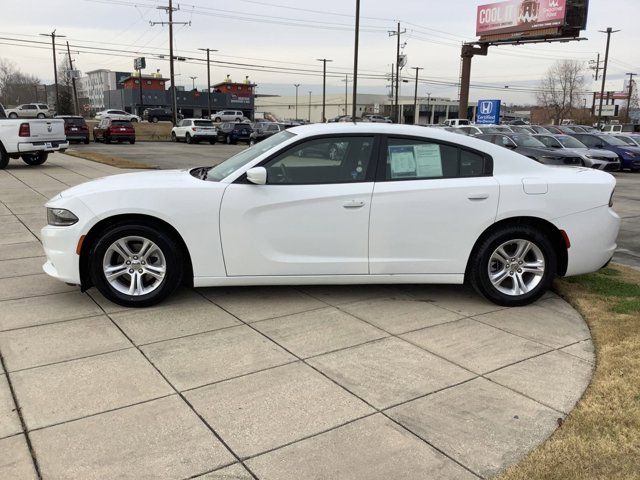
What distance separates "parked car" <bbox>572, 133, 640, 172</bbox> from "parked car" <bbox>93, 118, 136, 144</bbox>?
2607 cm

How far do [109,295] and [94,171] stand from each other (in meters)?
12.1

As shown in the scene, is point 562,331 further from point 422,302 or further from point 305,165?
point 305,165

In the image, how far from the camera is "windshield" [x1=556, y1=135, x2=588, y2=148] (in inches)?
855

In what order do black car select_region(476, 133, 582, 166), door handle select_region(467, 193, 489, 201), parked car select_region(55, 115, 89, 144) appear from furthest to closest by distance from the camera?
parked car select_region(55, 115, 89, 144), black car select_region(476, 133, 582, 166), door handle select_region(467, 193, 489, 201)

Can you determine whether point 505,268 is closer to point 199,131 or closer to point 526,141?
point 526,141

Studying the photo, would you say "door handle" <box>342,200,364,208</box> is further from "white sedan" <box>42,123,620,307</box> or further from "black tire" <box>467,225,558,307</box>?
"black tire" <box>467,225,558,307</box>

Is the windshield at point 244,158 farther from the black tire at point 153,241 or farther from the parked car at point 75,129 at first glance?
the parked car at point 75,129

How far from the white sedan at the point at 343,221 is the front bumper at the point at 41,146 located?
38.1 ft

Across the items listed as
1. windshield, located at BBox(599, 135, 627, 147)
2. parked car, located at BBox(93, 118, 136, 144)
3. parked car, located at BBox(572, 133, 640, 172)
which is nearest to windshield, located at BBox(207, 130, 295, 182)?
parked car, located at BBox(572, 133, 640, 172)

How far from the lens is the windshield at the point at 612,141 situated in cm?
2308

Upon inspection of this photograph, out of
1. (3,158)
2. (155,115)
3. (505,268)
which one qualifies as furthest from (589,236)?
(155,115)

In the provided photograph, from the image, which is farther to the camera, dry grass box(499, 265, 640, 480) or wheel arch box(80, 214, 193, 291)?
wheel arch box(80, 214, 193, 291)

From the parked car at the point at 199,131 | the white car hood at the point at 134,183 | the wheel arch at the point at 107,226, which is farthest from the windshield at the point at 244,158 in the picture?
the parked car at the point at 199,131

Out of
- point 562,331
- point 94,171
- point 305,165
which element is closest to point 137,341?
point 305,165
